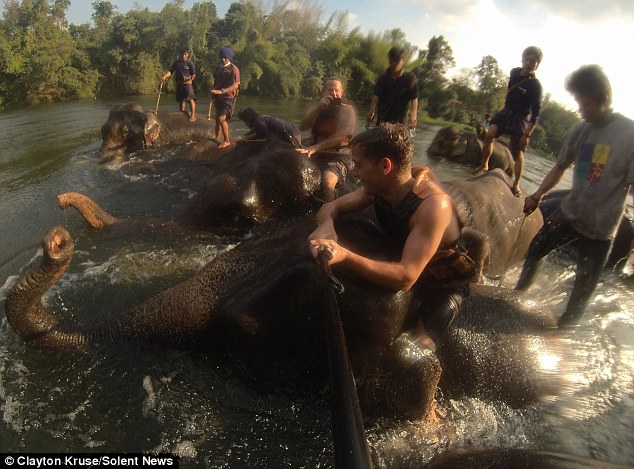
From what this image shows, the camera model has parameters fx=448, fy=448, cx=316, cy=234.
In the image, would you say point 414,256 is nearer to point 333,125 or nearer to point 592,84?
point 592,84

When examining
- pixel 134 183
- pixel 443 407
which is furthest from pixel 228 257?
pixel 134 183

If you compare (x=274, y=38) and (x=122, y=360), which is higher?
(x=274, y=38)

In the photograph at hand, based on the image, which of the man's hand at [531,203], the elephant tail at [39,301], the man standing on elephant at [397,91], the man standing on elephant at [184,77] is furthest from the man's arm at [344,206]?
the man standing on elephant at [184,77]

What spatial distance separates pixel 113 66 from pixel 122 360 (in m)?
29.5

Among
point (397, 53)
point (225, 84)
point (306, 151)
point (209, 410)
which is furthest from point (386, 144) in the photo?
point (225, 84)

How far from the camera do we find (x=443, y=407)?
2982 millimetres

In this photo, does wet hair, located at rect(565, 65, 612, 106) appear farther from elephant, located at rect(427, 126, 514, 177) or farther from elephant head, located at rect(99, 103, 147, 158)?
elephant, located at rect(427, 126, 514, 177)

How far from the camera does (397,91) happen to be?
705 cm

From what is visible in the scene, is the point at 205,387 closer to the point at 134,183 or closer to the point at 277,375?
the point at 277,375

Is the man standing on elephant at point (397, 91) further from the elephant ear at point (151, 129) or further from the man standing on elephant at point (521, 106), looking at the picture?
the elephant ear at point (151, 129)

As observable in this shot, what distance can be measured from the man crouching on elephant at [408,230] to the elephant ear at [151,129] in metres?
7.62

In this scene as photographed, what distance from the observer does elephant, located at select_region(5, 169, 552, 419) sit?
2.51m

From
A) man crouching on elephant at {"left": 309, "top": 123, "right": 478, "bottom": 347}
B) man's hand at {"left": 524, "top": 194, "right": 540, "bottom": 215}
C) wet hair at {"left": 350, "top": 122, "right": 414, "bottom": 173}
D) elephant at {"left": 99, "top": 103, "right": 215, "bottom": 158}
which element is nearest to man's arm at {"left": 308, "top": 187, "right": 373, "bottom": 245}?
man crouching on elephant at {"left": 309, "top": 123, "right": 478, "bottom": 347}

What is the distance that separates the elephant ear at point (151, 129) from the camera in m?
9.32
